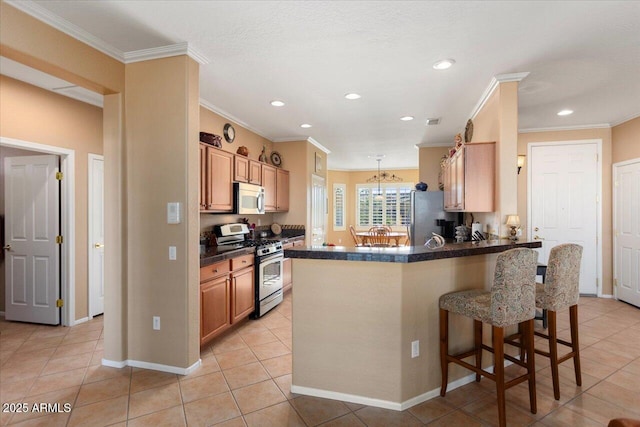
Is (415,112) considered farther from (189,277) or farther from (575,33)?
(189,277)

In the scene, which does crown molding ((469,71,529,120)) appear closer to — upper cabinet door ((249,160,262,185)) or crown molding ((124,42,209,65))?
crown molding ((124,42,209,65))

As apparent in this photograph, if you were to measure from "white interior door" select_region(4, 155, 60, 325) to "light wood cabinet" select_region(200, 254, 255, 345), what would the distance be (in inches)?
83.7

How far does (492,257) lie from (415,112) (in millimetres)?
2413

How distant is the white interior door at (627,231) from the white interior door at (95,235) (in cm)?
721

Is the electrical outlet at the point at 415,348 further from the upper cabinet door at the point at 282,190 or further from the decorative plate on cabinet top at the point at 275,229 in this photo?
the decorative plate on cabinet top at the point at 275,229

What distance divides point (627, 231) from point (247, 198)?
5.43 m

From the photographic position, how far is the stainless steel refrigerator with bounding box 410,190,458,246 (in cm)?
530

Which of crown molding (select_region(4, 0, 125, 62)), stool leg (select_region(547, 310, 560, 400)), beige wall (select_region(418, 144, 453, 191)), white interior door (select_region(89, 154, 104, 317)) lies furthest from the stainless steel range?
beige wall (select_region(418, 144, 453, 191))

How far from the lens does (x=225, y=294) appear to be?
3.39 m

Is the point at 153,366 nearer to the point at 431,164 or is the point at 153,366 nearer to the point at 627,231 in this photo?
the point at 431,164

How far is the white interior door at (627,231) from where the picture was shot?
4.50 metres

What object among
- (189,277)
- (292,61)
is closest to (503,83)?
(292,61)

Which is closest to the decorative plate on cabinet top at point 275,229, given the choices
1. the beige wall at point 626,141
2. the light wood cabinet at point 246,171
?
the light wood cabinet at point 246,171

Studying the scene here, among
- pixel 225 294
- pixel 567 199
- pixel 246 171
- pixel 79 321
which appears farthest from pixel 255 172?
pixel 567 199
